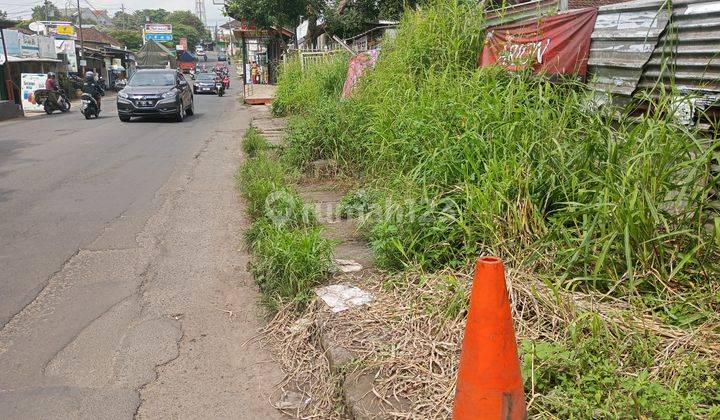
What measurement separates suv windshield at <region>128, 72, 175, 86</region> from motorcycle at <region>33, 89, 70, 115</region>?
5622 millimetres

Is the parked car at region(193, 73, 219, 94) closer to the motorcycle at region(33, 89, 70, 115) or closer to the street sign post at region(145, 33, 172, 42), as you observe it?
the motorcycle at region(33, 89, 70, 115)

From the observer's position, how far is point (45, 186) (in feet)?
26.6

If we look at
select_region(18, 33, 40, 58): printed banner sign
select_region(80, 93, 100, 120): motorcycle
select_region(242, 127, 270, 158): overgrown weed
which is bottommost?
select_region(242, 127, 270, 158): overgrown weed

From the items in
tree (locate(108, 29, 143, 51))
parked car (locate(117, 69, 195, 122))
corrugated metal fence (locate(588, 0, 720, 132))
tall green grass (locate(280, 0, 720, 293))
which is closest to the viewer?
tall green grass (locate(280, 0, 720, 293))

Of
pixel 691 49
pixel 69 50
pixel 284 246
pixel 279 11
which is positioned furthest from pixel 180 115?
pixel 69 50

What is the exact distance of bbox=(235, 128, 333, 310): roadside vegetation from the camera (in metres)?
4.01

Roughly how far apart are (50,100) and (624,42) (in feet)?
72.5

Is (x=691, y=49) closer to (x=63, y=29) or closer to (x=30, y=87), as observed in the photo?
(x=30, y=87)

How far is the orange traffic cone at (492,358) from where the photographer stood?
2.18 metres

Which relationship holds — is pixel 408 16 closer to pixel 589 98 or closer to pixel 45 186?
pixel 589 98

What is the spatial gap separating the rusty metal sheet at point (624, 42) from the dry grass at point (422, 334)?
2152 mm

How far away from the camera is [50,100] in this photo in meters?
21.5

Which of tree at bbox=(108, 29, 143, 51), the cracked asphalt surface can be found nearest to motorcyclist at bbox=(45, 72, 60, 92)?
the cracked asphalt surface

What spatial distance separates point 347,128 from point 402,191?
11.3ft
